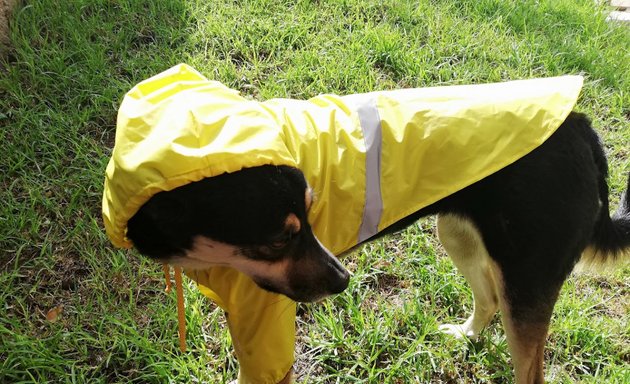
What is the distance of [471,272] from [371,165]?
86 cm

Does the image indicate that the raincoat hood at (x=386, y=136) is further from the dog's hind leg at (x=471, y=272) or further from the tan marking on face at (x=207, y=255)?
the dog's hind leg at (x=471, y=272)

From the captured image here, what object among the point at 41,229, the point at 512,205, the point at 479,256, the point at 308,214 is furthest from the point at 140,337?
the point at 512,205

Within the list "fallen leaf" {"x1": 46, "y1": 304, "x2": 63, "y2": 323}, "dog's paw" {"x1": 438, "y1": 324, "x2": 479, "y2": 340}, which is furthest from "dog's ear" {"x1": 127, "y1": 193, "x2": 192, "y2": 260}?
"dog's paw" {"x1": 438, "y1": 324, "x2": 479, "y2": 340}

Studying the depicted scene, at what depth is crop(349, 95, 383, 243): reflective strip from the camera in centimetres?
194

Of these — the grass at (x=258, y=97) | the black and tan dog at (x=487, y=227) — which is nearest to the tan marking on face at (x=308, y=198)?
the black and tan dog at (x=487, y=227)

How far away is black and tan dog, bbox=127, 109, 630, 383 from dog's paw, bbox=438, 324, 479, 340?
37 cm

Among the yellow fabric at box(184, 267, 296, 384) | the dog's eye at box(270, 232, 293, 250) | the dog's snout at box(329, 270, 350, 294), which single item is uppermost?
the dog's eye at box(270, 232, 293, 250)

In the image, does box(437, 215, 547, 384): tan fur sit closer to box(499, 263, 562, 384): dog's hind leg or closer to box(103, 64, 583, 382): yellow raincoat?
box(499, 263, 562, 384): dog's hind leg

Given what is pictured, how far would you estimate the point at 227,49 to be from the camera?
389 cm

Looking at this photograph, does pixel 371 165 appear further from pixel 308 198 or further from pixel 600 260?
pixel 600 260

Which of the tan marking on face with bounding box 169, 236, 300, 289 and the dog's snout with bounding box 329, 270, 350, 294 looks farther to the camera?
the dog's snout with bounding box 329, 270, 350, 294

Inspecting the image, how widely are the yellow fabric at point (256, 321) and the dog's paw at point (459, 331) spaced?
916 millimetres

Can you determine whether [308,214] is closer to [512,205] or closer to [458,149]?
[458,149]

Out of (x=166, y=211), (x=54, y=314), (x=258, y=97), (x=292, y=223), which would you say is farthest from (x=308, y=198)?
(x=258, y=97)
